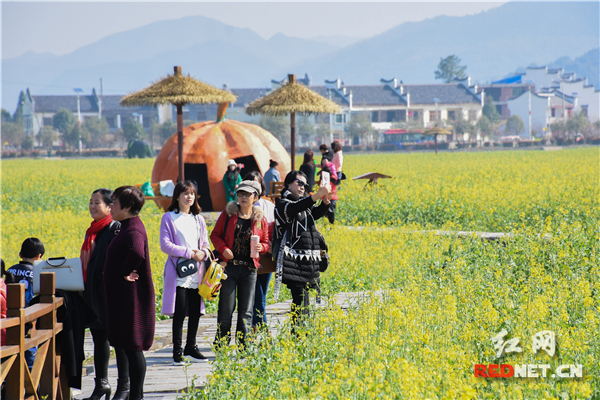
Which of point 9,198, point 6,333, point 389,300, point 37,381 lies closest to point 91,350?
point 37,381

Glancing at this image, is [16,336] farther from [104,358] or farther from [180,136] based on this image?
[180,136]

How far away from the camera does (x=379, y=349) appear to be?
176 inches

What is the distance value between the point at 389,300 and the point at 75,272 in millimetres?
3103

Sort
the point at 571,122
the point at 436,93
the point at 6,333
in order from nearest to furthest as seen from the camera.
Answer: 1. the point at 6,333
2. the point at 571,122
3. the point at 436,93

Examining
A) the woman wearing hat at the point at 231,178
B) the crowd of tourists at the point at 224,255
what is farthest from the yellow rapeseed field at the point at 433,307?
the woman wearing hat at the point at 231,178

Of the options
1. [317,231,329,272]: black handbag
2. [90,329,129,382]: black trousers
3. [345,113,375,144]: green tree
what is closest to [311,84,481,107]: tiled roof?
[345,113,375,144]: green tree

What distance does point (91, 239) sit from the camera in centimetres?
485

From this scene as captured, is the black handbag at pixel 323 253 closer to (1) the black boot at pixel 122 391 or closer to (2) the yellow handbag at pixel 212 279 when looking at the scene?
(2) the yellow handbag at pixel 212 279

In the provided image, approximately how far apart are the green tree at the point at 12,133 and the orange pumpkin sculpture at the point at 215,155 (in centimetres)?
7939

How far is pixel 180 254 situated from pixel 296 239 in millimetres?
1048

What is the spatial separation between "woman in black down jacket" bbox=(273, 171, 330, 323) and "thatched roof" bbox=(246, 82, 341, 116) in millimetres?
8136

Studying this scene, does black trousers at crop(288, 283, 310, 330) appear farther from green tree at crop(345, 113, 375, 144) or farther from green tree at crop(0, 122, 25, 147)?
green tree at crop(0, 122, 25, 147)

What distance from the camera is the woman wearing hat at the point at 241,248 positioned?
5363 mm

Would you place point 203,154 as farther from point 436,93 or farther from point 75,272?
point 436,93
